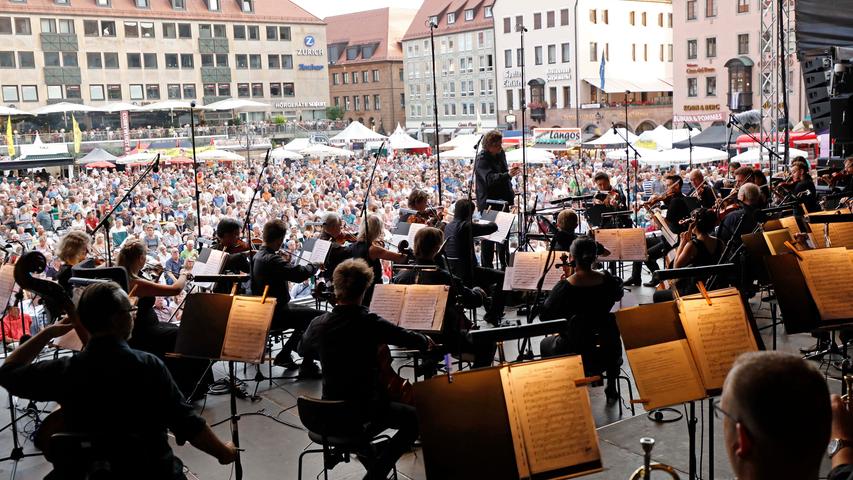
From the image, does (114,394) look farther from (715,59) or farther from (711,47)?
(711,47)

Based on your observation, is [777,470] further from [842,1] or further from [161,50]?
[161,50]

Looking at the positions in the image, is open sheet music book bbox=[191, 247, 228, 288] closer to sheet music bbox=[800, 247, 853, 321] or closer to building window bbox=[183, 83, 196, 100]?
sheet music bbox=[800, 247, 853, 321]

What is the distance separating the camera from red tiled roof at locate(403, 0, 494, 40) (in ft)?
192

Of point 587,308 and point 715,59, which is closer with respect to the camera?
point 587,308

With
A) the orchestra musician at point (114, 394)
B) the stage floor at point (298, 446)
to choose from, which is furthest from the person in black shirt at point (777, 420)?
the stage floor at point (298, 446)

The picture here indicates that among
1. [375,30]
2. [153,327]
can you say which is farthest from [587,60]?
[153,327]

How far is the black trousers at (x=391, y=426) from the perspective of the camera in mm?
3943

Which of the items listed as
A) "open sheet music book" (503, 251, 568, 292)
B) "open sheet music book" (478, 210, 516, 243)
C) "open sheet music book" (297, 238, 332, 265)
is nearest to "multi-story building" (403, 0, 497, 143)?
"open sheet music book" (478, 210, 516, 243)

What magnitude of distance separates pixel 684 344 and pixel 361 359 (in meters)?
1.50

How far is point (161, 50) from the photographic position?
2169 inches

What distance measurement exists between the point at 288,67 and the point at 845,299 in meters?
59.3

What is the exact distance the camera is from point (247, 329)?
4527 millimetres

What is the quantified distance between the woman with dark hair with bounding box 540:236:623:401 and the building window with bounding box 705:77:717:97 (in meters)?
43.3

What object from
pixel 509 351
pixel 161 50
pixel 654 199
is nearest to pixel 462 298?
pixel 509 351
